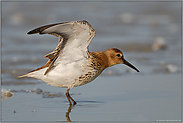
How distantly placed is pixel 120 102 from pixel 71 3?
428 inches

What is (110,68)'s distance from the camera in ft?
25.9

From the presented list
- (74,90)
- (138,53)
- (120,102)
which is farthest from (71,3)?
(120,102)

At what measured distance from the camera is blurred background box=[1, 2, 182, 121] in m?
5.04

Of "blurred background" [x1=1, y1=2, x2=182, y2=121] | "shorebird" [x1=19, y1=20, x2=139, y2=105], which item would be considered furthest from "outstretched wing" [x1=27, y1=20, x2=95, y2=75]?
"blurred background" [x1=1, y1=2, x2=182, y2=121]

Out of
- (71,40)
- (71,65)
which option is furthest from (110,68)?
(71,40)

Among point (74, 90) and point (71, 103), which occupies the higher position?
point (74, 90)

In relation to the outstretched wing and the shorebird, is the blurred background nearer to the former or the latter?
Answer: the shorebird

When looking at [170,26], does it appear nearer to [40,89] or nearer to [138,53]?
[138,53]

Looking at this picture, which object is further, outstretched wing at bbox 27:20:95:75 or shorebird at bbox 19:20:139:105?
shorebird at bbox 19:20:139:105

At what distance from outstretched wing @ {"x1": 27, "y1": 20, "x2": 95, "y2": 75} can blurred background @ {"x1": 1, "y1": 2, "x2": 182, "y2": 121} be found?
766 millimetres

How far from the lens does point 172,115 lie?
4793mm

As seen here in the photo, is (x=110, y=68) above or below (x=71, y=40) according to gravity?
above

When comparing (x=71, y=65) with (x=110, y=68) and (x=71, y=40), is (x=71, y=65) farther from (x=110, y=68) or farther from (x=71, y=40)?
(x=110, y=68)

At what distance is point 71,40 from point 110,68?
2958mm
